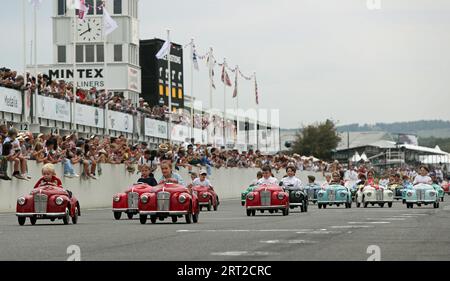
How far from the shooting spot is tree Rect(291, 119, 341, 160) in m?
168

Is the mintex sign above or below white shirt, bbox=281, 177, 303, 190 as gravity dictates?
above

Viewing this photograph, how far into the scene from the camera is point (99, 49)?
101 metres

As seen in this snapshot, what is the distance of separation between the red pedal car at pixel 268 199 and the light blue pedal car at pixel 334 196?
10349 mm

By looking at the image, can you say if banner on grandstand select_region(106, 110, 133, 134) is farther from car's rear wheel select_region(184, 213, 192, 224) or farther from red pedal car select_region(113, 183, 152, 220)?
car's rear wheel select_region(184, 213, 192, 224)

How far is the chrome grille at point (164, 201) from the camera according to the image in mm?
28750

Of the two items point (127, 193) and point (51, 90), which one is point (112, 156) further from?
point (127, 193)

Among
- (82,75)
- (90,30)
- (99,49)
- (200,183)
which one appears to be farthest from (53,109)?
(99,49)

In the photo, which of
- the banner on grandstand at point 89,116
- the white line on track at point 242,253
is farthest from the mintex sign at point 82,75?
the white line on track at point 242,253

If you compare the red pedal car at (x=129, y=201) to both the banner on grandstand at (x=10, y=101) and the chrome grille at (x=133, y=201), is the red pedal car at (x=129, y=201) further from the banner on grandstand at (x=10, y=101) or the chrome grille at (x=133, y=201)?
the banner on grandstand at (x=10, y=101)

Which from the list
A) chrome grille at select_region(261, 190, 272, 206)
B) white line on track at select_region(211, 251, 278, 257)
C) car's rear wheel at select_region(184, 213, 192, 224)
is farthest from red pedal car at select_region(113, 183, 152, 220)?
white line on track at select_region(211, 251, 278, 257)

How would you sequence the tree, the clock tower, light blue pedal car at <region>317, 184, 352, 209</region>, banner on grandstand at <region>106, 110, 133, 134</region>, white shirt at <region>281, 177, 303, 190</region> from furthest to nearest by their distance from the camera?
the tree
the clock tower
banner on grandstand at <region>106, 110, 133, 134</region>
light blue pedal car at <region>317, 184, 352, 209</region>
white shirt at <region>281, 177, 303, 190</region>

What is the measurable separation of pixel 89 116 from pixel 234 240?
1549 inches

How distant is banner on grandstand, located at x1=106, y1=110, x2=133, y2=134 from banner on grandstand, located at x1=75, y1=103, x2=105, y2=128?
1.70 feet

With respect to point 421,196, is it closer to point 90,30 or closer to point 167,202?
point 167,202
